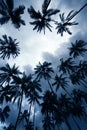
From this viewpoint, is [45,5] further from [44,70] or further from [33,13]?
[44,70]

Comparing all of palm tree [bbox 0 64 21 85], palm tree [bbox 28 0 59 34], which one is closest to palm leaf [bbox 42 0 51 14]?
palm tree [bbox 28 0 59 34]

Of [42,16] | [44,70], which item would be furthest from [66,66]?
[42,16]

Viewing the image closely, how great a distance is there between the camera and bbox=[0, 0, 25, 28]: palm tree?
793 inches

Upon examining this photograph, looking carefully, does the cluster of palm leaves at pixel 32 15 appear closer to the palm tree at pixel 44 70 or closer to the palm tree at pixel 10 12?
the palm tree at pixel 10 12

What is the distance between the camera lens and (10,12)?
21.1 m

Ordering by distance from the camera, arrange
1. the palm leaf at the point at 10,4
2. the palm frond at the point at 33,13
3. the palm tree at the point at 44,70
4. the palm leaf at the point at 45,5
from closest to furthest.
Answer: the palm leaf at the point at 45,5
the palm leaf at the point at 10,4
the palm frond at the point at 33,13
the palm tree at the point at 44,70

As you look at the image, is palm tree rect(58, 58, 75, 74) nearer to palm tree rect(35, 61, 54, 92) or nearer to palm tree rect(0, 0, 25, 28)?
palm tree rect(35, 61, 54, 92)

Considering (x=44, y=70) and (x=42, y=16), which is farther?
(x=44, y=70)

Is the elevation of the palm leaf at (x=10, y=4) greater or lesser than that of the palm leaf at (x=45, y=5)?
greater

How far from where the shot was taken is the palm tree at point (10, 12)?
66.1ft

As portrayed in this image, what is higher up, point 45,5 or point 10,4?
point 10,4

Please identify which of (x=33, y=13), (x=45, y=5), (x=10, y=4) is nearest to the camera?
(x=45, y=5)

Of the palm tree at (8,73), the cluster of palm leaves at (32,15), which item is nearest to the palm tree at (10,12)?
the cluster of palm leaves at (32,15)

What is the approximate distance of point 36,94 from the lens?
37250 millimetres
